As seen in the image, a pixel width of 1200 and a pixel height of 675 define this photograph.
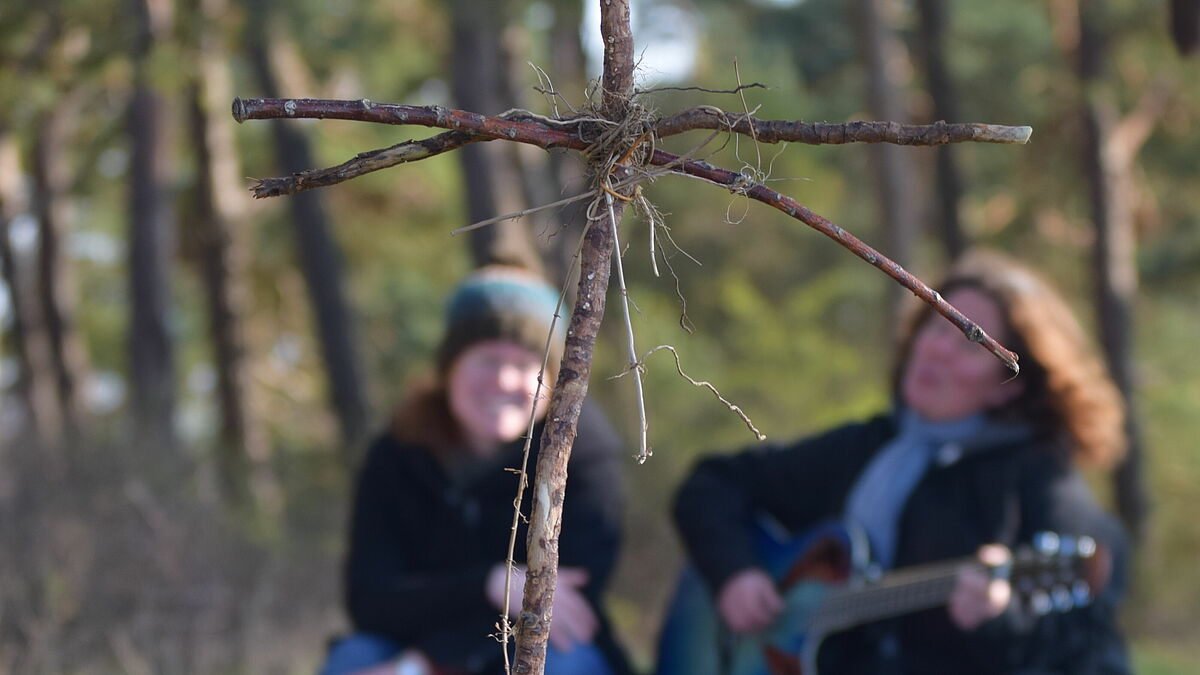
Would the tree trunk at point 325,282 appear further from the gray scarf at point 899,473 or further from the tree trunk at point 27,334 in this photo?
the gray scarf at point 899,473

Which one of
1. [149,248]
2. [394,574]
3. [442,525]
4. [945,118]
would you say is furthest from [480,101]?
[394,574]

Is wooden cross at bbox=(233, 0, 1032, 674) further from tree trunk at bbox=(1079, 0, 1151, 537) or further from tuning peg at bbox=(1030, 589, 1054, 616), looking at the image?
tree trunk at bbox=(1079, 0, 1151, 537)

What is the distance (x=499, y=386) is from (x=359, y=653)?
2.65ft

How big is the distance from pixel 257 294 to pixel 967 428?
12588 mm

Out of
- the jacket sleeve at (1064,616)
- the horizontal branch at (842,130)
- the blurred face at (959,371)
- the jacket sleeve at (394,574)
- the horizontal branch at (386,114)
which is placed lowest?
the jacket sleeve at (1064,616)

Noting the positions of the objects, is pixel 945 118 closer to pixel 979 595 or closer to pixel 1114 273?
Result: pixel 1114 273

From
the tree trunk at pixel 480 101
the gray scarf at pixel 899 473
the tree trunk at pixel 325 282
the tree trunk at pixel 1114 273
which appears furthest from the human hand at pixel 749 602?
the tree trunk at pixel 325 282

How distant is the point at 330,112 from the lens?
1.64 metres

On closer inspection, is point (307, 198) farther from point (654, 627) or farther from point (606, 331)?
point (654, 627)

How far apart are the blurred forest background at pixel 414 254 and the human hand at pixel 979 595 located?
201 centimetres

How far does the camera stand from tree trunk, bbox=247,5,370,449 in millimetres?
11102

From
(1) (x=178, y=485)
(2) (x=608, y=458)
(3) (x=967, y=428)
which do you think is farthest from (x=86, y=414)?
(3) (x=967, y=428)

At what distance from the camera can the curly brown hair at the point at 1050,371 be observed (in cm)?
359

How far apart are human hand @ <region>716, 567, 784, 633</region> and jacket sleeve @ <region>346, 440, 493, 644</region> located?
0.71m
